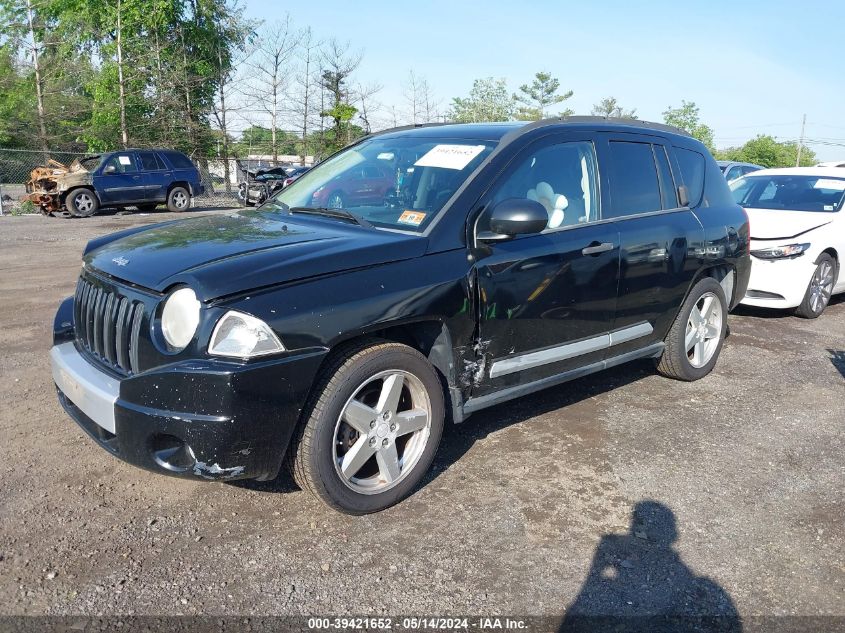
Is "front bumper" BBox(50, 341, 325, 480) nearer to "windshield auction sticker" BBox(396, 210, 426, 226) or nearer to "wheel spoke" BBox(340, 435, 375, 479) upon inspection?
"wheel spoke" BBox(340, 435, 375, 479)

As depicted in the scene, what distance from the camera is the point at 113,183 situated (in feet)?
64.2

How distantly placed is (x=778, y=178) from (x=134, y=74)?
27.7 meters

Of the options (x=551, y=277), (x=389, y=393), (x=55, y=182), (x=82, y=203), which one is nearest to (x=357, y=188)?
(x=551, y=277)

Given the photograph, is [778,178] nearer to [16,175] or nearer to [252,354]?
[252,354]

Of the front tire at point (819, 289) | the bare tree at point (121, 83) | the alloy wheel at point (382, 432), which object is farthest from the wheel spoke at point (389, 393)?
the bare tree at point (121, 83)

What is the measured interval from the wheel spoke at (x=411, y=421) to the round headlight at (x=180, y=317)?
1062 millimetres

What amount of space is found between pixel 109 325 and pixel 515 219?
78.8 inches

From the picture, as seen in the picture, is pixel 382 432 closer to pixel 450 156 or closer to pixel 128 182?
pixel 450 156

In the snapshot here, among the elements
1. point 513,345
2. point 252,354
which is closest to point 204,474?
point 252,354

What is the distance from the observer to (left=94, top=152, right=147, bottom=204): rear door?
19.5 m

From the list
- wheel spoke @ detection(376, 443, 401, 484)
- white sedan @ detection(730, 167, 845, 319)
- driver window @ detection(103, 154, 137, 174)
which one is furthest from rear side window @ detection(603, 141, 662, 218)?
driver window @ detection(103, 154, 137, 174)

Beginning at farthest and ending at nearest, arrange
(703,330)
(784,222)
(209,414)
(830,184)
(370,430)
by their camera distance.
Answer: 1. (830,184)
2. (784,222)
3. (703,330)
4. (370,430)
5. (209,414)

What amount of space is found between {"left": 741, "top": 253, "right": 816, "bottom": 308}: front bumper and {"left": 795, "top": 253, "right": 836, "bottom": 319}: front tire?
0.46 feet

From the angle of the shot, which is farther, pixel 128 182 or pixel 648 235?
pixel 128 182
